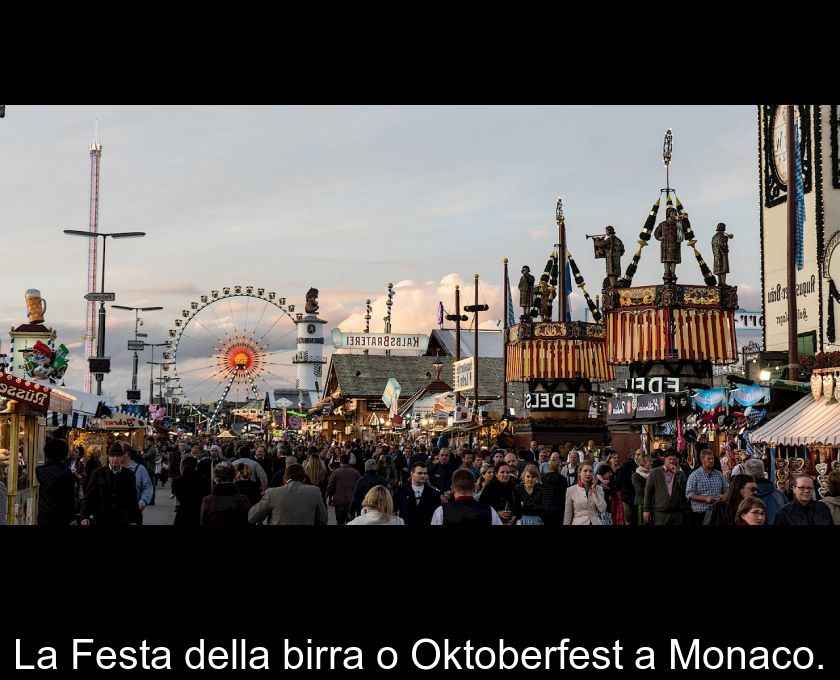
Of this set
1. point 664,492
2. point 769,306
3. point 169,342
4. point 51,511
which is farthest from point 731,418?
point 169,342

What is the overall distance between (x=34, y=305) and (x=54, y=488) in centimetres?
3868

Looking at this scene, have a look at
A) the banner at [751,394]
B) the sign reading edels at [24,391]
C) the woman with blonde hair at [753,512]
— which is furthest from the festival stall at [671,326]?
the woman with blonde hair at [753,512]

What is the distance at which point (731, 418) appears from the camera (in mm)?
23781

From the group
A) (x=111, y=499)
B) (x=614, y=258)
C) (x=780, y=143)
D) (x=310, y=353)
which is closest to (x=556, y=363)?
(x=614, y=258)

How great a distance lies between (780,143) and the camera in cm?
3875

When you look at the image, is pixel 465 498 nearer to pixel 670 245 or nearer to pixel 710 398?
pixel 710 398

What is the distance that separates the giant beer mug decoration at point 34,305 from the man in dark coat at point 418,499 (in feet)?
124

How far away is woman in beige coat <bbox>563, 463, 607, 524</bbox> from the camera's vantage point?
516 inches

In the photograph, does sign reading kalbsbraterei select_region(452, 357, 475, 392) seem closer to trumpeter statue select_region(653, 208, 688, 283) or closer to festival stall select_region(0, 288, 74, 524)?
trumpeter statue select_region(653, 208, 688, 283)

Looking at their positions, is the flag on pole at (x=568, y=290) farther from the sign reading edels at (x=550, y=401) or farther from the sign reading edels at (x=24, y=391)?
the sign reading edels at (x=24, y=391)

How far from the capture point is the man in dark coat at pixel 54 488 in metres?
12.7
